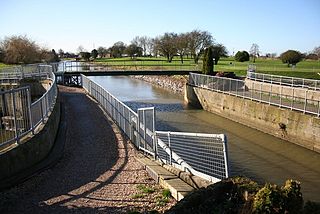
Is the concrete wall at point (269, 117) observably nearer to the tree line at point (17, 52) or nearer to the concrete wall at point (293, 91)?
the concrete wall at point (293, 91)

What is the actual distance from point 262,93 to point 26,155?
1884 centimetres

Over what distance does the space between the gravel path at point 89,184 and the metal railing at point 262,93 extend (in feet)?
38.6

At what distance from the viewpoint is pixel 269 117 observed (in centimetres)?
2117

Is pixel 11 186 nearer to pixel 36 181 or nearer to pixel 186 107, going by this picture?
pixel 36 181

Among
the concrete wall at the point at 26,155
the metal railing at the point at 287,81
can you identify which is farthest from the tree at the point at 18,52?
the concrete wall at the point at 26,155

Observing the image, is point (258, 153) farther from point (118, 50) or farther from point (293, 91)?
point (118, 50)

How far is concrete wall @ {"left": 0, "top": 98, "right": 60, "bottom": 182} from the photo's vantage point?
748 cm

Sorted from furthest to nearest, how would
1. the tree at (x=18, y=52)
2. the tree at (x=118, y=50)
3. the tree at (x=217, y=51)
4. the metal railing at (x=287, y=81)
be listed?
the tree at (x=118, y=50) → the tree at (x=217, y=51) → the tree at (x=18, y=52) → the metal railing at (x=287, y=81)

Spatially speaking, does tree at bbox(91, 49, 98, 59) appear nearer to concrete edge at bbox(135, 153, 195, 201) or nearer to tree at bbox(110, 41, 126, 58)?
tree at bbox(110, 41, 126, 58)

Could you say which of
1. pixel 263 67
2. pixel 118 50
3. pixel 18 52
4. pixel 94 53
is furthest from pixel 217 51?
pixel 94 53

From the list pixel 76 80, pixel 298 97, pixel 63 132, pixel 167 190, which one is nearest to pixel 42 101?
pixel 63 132

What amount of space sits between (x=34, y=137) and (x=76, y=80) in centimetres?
3234

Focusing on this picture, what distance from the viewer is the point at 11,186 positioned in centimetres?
747

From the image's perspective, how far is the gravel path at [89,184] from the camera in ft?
21.7
